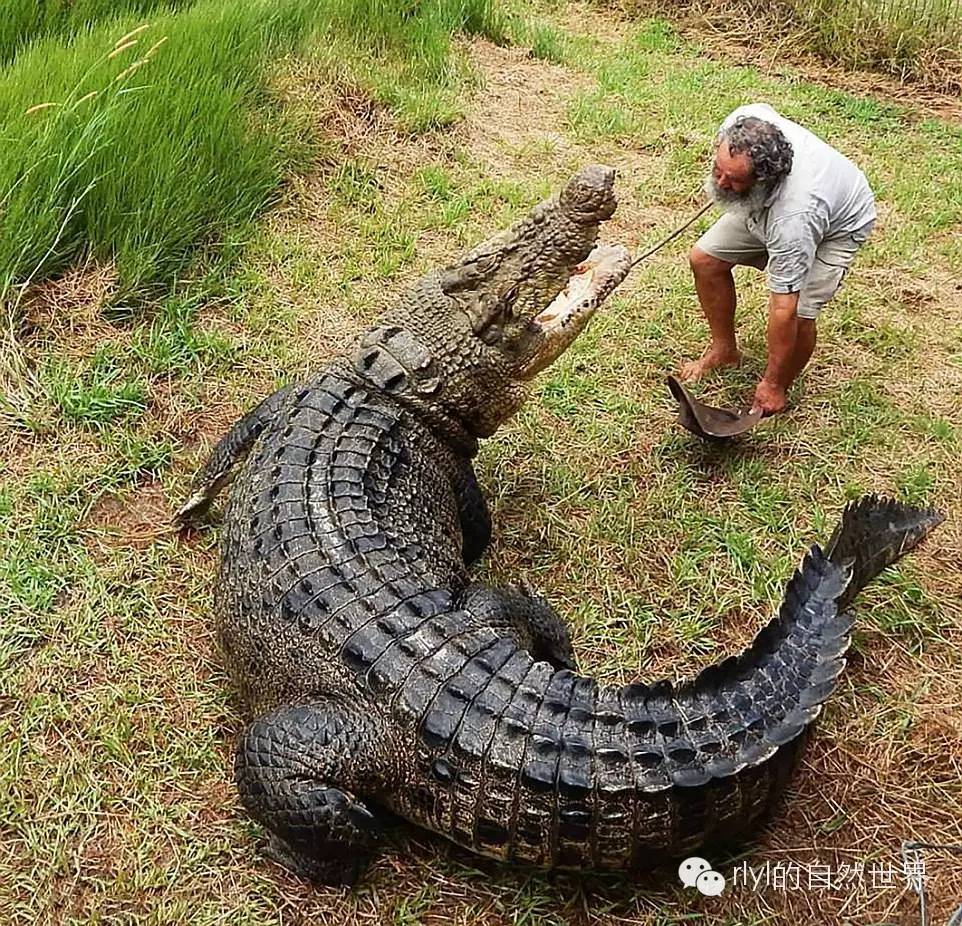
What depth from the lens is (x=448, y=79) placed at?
5.80 meters

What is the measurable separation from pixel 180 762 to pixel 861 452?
97.7 inches

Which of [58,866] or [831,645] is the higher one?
[831,645]

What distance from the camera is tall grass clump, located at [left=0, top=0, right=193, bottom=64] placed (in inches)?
194

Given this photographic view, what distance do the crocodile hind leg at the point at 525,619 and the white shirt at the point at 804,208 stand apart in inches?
55.3

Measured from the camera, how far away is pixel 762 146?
3186 millimetres

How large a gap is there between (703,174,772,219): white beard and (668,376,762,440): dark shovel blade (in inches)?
23.7

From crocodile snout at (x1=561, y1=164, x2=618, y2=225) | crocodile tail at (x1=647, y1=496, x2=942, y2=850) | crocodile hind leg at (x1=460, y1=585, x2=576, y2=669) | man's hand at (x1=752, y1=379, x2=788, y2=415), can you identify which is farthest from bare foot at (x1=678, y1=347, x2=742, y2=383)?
crocodile tail at (x1=647, y1=496, x2=942, y2=850)

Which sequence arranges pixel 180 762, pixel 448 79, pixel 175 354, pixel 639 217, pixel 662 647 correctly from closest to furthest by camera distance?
pixel 180 762 → pixel 662 647 → pixel 175 354 → pixel 639 217 → pixel 448 79

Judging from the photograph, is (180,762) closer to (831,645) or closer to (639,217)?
(831,645)

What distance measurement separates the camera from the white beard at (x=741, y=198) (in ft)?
10.8

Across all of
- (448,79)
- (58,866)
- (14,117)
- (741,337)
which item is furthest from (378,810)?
(448,79)

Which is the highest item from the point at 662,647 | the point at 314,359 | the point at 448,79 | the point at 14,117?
the point at 14,117

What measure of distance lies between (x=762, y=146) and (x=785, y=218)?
0.26 metres

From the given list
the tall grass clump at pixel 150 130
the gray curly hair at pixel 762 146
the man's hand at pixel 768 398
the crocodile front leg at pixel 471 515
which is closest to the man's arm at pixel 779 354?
the man's hand at pixel 768 398
